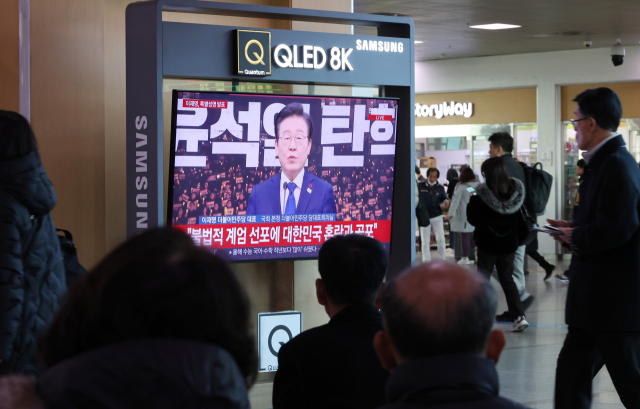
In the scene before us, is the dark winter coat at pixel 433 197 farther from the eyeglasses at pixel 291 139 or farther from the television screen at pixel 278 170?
the eyeglasses at pixel 291 139

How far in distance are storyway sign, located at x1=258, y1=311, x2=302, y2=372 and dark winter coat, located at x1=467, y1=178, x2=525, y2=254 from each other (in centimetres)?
299

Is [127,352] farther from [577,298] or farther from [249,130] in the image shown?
[249,130]

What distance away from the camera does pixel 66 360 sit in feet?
3.35

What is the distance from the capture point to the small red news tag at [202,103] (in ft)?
13.5

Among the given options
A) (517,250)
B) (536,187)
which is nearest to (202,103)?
(517,250)

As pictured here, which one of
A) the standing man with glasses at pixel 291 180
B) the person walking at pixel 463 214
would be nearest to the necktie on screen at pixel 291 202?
the standing man with glasses at pixel 291 180

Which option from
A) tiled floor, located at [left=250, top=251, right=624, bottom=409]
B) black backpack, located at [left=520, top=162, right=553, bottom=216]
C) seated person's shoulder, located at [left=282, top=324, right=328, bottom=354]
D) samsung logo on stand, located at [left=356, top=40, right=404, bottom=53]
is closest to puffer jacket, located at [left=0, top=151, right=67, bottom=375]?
seated person's shoulder, located at [left=282, top=324, right=328, bottom=354]

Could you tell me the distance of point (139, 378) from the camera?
39.2 inches

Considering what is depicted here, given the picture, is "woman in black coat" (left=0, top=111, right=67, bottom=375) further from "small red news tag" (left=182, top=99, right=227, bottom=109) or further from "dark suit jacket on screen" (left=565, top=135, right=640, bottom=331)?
"dark suit jacket on screen" (left=565, top=135, right=640, bottom=331)

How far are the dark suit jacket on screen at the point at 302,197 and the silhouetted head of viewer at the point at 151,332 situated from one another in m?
3.32

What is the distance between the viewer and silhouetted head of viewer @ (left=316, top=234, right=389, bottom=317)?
7.64 feet

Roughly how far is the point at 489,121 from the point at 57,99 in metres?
12.0

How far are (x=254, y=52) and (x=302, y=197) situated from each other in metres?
0.90

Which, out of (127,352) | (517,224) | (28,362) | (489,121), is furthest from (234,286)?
(489,121)
